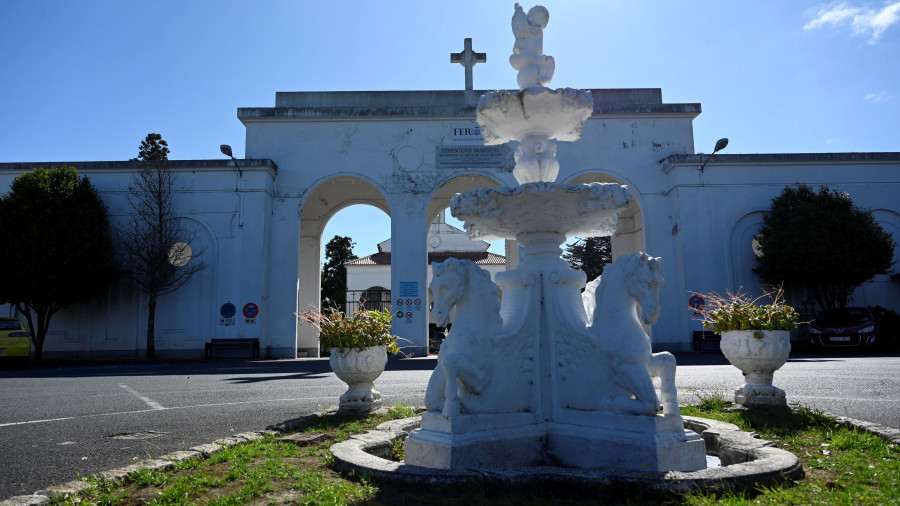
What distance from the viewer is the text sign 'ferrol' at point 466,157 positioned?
20.0 m

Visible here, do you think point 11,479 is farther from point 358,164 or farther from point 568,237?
point 358,164

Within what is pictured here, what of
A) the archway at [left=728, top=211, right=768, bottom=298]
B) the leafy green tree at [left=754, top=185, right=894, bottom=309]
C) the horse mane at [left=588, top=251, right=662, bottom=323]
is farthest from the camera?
the archway at [left=728, top=211, right=768, bottom=298]

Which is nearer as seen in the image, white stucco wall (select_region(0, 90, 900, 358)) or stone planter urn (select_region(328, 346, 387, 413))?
stone planter urn (select_region(328, 346, 387, 413))

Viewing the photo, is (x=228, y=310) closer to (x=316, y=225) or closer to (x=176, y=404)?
Result: (x=316, y=225)

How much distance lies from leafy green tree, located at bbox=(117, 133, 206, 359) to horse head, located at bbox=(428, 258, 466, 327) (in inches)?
674

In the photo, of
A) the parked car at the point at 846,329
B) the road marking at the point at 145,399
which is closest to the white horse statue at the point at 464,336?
the road marking at the point at 145,399

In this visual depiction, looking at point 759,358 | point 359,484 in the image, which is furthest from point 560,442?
point 759,358

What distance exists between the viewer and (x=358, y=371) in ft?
19.6

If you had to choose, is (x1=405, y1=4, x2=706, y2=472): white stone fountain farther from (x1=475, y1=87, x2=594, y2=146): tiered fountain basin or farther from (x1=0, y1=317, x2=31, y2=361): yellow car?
(x1=0, y1=317, x2=31, y2=361): yellow car

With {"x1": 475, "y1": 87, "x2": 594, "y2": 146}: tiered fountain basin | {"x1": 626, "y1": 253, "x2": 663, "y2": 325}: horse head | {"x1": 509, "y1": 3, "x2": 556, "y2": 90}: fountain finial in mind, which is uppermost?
{"x1": 509, "y1": 3, "x2": 556, "y2": 90}: fountain finial

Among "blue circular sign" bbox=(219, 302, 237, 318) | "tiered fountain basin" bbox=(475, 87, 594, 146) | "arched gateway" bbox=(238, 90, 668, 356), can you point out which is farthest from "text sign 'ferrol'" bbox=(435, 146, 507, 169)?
"tiered fountain basin" bbox=(475, 87, 594, 146)

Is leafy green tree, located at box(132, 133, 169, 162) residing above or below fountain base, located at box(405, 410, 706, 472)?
above

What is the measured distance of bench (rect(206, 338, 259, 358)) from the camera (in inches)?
714

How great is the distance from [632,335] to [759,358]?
118 inches
